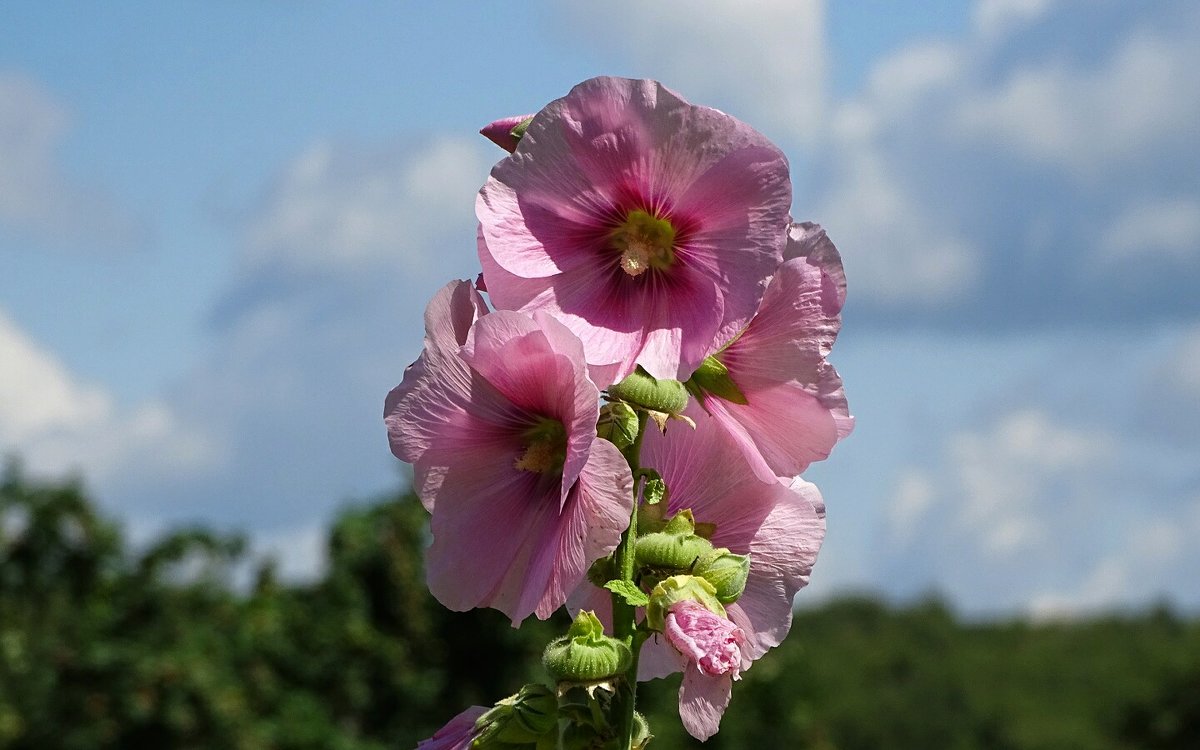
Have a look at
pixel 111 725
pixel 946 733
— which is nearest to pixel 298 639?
pixel 111 725

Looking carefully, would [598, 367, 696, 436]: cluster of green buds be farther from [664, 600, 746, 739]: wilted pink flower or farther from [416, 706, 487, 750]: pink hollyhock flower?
[416, 706, 487, 750]: pink hollyhock flower

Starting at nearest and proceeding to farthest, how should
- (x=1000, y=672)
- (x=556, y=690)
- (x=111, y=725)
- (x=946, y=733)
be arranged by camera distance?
(x=556, y=690) → (x=111, y=725) → (x=946, y=733) → (x=1000, y=672)

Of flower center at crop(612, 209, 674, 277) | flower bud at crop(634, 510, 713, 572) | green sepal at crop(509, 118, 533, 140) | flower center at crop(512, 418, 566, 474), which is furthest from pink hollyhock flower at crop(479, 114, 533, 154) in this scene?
flower bud at crop(634, 510, 713, 572)

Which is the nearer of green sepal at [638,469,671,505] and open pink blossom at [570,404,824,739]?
green sepal at [638,469,671,505]

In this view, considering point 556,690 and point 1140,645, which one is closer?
point 556,690

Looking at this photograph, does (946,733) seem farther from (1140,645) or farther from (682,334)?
(682,334)

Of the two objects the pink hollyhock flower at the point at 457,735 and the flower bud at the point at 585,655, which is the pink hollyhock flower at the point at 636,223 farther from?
the pink hollyhock flower at the point at 457,735
